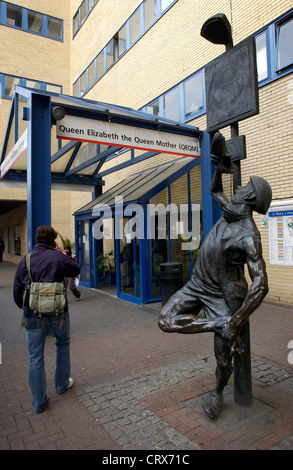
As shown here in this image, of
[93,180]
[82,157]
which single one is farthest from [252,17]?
[93,180]

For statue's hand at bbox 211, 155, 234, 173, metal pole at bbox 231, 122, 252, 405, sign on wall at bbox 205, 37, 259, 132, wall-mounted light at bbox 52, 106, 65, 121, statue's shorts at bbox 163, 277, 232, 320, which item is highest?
wall-mounted light at bbox 52, 106, 65, 121

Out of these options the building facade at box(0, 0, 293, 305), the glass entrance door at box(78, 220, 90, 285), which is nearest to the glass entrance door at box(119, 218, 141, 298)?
the building facade at box(0, 0, 293, 305)

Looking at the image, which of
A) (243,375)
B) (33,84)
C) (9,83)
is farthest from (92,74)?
(243,375)

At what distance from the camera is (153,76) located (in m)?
11.9

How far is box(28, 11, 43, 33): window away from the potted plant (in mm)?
16384

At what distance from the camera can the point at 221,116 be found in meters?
3.42

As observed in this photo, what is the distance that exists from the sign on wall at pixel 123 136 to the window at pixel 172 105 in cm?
357

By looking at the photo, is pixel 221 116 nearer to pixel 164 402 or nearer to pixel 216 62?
pixel 216 62

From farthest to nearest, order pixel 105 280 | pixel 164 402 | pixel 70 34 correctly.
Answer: pixel 70 34
pixel 105 280
pixel 164 402

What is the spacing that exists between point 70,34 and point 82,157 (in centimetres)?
1466

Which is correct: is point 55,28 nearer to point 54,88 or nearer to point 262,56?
point 54,88

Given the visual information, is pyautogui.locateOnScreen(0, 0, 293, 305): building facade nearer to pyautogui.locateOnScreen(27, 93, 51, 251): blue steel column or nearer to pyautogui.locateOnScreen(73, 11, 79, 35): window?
pyautogui.locateOnScreen(73, 11, 79, 35): window

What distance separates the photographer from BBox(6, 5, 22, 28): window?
1898 centimetres

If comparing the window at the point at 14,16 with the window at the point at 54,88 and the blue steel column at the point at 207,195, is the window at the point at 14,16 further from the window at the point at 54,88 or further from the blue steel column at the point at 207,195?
the blue steel column at the point at 207,195
